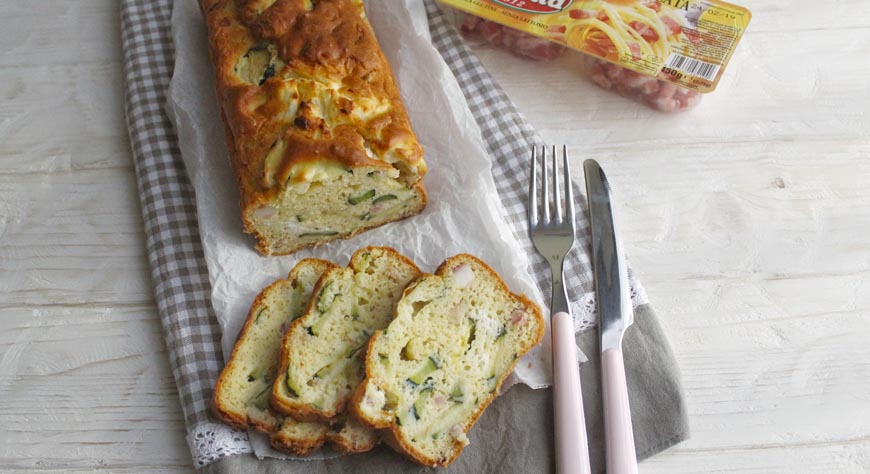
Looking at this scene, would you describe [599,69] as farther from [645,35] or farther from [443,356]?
[443,356]

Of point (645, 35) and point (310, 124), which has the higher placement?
point (645, 35)

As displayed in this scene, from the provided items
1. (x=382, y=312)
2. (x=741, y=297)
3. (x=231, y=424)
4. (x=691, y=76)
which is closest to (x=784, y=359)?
(x=741, y=297)

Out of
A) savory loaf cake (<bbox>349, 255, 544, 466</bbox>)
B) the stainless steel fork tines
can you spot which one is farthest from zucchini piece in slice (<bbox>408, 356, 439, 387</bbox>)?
the stainless steel fork tines

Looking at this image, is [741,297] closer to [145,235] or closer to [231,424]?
[231,424]

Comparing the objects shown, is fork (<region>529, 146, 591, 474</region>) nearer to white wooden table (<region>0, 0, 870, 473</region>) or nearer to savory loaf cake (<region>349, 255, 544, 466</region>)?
savory loaf cake (<region>349, 255, 544, 466</region>)

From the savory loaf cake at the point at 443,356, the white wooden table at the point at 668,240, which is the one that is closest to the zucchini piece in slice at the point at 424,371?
the savory loaf cake at the point at 443,356

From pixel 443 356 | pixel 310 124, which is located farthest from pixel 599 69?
pixel 443 356

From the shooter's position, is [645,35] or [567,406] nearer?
[567,406]

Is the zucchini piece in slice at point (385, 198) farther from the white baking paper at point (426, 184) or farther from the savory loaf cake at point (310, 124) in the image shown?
the white baking paper at point (426, 184)
